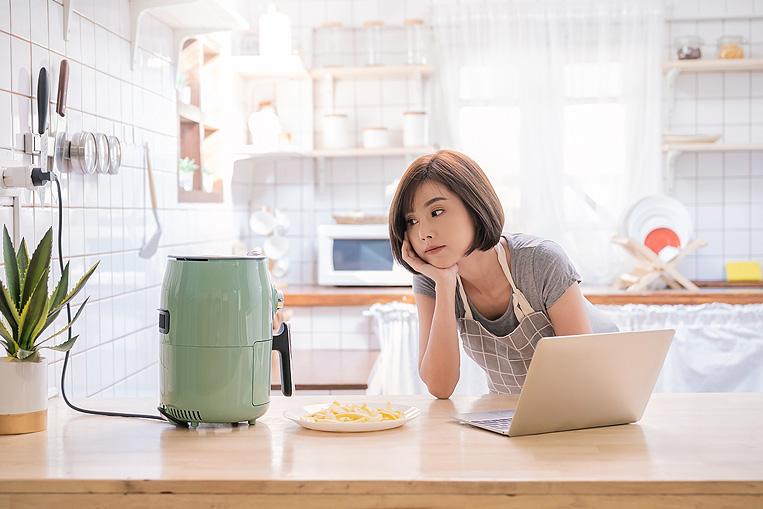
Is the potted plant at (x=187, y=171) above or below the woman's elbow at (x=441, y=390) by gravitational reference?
above

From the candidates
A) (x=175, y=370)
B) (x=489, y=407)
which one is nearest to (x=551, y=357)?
(x=489, y=407)

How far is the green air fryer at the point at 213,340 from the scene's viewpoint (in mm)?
1501

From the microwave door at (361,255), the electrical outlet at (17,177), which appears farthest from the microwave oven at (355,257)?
the electrical outlet at (17,177)

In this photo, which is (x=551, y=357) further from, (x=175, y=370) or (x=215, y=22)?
(x=215, y=22)

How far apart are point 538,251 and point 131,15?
4.26 ft

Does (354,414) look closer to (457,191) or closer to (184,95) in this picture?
(457,191)

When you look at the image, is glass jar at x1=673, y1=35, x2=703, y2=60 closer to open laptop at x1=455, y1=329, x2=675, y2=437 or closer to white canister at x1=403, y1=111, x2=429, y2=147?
white canister at x1=403, y1=111, x2=429, y2=147

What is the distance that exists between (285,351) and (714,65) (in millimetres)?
3011

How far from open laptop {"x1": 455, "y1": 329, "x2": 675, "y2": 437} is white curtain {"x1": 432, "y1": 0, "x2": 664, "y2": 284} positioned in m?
2.58

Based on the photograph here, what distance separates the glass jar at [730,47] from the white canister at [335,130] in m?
1.67

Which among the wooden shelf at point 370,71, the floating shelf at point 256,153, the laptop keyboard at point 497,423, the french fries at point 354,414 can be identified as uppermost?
the wooden shelf at point 370,71

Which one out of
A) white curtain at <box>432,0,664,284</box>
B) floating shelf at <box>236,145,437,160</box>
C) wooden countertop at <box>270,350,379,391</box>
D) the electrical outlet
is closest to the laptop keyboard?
the electrical outlet

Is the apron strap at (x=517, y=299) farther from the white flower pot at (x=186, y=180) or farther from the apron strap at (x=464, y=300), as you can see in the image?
the white flower pot at (x=186, y=180)

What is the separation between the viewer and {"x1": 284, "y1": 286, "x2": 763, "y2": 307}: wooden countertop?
3527mm
